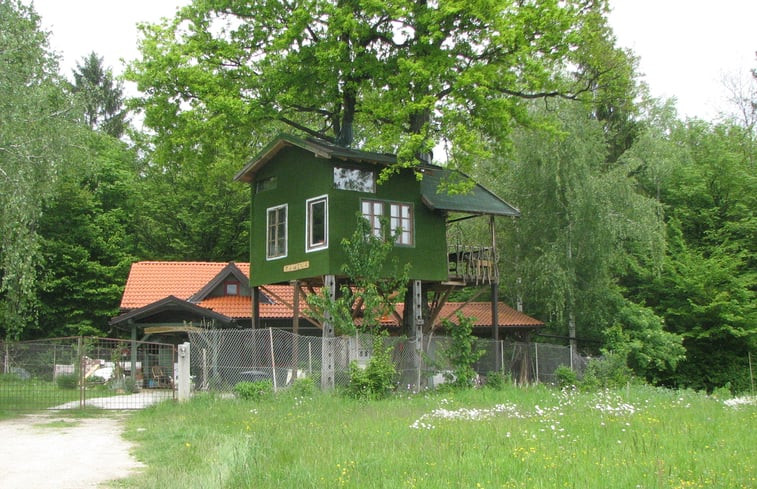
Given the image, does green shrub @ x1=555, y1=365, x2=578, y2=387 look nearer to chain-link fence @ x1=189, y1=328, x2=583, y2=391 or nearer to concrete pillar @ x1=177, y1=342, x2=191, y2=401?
chain-link fence @ x1=189, y1=328, x2=583, y2=391

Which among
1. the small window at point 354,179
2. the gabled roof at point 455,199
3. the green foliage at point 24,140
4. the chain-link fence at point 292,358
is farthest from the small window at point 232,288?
the green foliage at point 24,140

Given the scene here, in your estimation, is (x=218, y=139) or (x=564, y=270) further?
(x=564, y=270)

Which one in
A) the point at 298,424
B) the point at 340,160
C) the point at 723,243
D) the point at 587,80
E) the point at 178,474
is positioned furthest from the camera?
the point at 723,243

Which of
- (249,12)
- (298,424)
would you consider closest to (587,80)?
(249,12)

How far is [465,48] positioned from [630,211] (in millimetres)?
9977

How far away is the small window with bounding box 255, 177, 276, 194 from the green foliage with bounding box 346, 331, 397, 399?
29.1ft

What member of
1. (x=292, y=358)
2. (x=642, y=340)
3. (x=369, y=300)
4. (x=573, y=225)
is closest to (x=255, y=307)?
(x=292, y=358)

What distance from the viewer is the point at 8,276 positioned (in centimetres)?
1875

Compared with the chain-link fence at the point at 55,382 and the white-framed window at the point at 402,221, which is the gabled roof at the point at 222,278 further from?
the white-framed window at the point at 402,221

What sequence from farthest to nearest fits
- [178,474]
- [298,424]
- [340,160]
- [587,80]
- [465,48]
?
[587,80] → [465,48] → [340,160] → [298,424] → [178,474]

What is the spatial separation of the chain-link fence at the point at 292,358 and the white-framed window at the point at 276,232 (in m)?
4.36

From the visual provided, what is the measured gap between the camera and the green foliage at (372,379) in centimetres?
2061

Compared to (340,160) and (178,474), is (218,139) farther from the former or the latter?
(178,474)

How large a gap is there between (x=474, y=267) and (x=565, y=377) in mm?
5018
